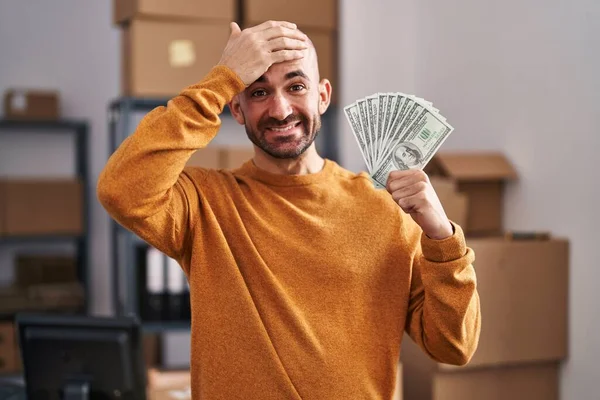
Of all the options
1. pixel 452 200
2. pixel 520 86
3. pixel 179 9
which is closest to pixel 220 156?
pixel 179 9

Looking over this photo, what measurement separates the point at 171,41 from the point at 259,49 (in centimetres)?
179

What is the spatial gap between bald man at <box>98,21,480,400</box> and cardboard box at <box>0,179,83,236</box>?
122 inches

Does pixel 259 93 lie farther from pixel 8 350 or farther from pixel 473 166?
pixel 8 350

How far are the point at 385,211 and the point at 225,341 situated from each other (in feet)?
1.30

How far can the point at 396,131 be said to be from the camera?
1.52 m

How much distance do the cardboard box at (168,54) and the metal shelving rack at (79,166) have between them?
1.67 meters

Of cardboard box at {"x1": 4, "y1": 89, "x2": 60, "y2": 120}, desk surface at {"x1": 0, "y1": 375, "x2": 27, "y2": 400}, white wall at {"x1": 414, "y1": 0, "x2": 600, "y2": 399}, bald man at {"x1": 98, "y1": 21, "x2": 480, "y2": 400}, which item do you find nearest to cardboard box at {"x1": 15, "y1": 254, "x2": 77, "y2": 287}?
cardboard box at {"x1": 4, "y1": 89, "x2": 60, "y2": 120}

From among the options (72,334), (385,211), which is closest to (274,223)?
(385,211)

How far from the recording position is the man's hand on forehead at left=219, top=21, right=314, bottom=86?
4.61ft

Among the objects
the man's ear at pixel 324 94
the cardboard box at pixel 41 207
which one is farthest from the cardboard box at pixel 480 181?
the cardboard box at pixel 41 207

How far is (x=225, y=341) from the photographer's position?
1.44 metres

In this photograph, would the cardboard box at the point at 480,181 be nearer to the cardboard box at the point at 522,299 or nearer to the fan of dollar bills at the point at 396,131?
the cardboard box at the point at 522,299

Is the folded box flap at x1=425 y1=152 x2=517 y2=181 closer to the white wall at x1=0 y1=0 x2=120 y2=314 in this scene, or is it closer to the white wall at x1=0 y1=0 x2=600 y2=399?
the white wall at x1=0 y1=0 x2=600 y2=399

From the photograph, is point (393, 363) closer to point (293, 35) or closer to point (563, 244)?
point (293, 35)
